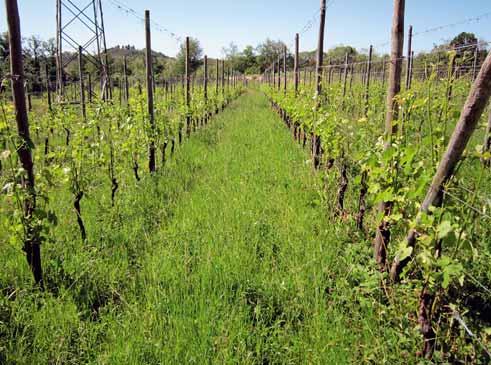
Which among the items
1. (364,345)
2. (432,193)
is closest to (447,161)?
(432,193)

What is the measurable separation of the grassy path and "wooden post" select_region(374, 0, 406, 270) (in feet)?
1.58


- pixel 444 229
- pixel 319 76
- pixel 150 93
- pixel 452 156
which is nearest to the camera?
pixel 444 229

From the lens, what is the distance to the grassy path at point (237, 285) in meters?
2.25

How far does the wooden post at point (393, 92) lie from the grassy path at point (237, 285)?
0.48 metres

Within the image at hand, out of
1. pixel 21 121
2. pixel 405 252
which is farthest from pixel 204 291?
pixel 21 121

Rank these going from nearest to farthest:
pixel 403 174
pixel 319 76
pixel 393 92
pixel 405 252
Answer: pixel 405 252, pixel 403 174, pixel 393 92, pixel 319 76

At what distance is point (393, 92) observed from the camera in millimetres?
2914

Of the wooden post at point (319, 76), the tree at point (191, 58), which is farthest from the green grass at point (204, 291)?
the tree at point (191, 58)

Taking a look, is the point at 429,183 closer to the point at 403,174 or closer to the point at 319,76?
the point at 403,174

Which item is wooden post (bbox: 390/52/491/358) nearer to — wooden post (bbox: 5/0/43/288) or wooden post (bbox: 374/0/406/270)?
wooden post (bbox: 374/0/406/270)

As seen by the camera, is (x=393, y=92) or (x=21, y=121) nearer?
(x=21, y=121)

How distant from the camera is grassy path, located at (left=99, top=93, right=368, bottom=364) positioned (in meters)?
2.25

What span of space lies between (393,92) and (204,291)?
2255 mm

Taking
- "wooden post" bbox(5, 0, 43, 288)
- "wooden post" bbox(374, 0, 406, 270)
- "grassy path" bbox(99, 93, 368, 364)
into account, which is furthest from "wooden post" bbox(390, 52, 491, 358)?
"wooden post" bbox(5, 0, 43, 288)
